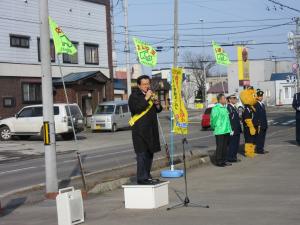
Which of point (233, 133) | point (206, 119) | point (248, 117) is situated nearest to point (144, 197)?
point (233, 133)

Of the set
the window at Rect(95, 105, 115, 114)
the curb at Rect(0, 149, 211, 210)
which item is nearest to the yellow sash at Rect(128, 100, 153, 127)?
the curb at Rect(0, 149, 211, 210)

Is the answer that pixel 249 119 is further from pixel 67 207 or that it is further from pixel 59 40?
pixel 67 207

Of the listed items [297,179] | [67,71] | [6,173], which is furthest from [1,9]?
[297,179]

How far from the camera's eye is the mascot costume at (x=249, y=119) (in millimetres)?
16234

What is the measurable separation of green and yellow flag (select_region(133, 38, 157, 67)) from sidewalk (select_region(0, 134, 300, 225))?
401 centimetres

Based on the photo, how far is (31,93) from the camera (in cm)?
3838

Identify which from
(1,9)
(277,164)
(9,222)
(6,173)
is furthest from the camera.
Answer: (1,9)

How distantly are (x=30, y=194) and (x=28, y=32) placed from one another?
28146 millimetres

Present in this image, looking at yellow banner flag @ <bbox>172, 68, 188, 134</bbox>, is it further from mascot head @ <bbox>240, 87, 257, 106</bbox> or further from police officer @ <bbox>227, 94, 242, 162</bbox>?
mascot head @ <bbox>240, 87, 257, 106</bbox>

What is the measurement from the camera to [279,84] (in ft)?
298

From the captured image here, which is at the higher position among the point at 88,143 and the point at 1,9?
the point at 1,9

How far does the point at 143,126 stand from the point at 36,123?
2319 cm

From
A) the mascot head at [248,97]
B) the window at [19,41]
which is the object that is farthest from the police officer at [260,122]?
the window at [19,41]

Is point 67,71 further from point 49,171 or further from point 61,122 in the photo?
point 49,171
